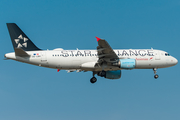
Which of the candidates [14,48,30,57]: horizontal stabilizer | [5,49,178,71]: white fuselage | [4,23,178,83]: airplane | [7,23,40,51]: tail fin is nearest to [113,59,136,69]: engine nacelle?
[4,23,178,83]: airplane

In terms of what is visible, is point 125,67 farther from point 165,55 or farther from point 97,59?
point 165,55

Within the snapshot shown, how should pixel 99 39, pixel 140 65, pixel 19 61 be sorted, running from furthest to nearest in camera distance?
pixel 140 65 < pixel 19 61 < pixel 99 39

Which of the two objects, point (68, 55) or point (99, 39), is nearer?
point (99, 39)

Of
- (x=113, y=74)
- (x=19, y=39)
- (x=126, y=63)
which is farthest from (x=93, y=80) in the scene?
(x=19, y=39)

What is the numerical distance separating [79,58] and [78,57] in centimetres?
24

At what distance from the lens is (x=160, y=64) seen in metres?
50.2

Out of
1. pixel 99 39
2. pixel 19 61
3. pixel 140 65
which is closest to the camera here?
pixel 99 39

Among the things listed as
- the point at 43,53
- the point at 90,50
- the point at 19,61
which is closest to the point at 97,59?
the point at 90,50

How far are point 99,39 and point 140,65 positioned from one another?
10287 mm

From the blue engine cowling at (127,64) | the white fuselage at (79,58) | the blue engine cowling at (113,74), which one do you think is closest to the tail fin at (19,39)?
the white fuselage at (79,58)

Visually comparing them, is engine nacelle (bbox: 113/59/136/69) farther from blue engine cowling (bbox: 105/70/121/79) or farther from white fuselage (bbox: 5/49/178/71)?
blue engine cowling (bbox: 105/70/121/79)

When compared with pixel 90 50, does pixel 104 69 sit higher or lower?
lower

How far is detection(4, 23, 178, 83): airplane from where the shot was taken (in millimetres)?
45781

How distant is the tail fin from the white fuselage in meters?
1.59
